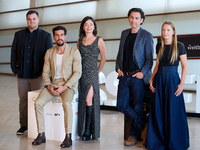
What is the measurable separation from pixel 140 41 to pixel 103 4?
6.34m

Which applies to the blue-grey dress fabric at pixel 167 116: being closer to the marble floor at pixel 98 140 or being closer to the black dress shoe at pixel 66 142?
the marble floor at pixel 98 140

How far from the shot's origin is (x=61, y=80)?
295 cm

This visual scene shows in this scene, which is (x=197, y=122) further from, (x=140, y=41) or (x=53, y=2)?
(x=53, y=2)

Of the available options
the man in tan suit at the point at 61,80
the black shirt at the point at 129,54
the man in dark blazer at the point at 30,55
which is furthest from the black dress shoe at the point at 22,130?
the black shirt at the point at 129,54

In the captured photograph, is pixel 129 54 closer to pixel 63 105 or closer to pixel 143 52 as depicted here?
pixel 143 52

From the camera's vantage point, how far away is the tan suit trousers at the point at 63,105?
2.80 meters

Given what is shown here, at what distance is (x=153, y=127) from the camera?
2684 mm

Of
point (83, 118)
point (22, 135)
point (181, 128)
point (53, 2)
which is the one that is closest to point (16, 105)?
point (22, 135)

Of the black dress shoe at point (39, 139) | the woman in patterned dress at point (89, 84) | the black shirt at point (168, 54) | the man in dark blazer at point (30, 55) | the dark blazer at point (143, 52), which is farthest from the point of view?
the man in dark blazer at point (30, 55)

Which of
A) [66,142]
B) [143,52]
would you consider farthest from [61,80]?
[143,52]

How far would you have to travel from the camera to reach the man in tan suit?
2818 mm

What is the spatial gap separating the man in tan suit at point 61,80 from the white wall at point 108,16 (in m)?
5.01

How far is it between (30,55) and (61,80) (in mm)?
552

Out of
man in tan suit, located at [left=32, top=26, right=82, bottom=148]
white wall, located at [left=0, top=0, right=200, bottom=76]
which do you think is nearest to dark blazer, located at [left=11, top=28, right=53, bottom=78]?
man in tan suit, located at [left=32, top=26, right=82, bottom=148]
